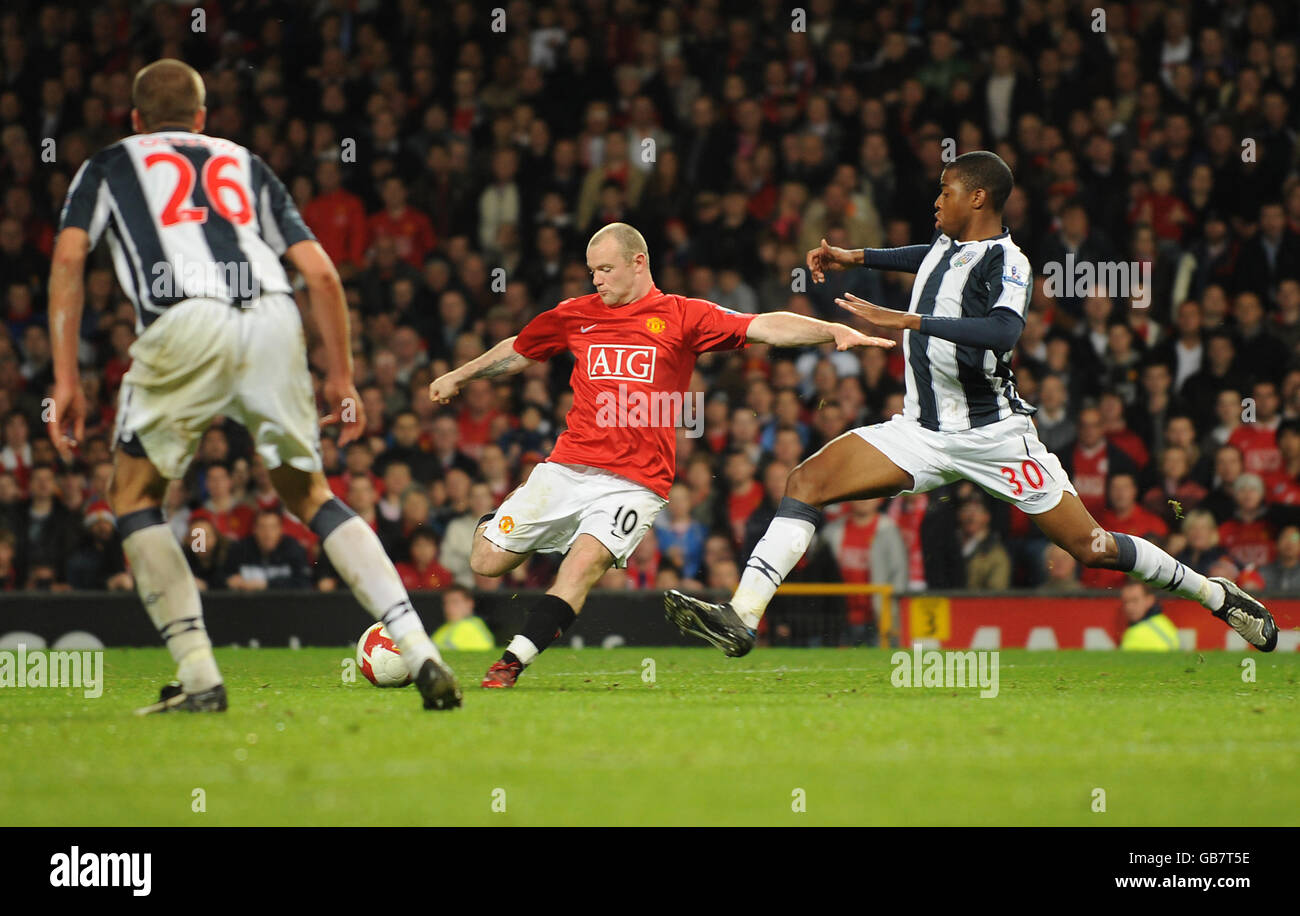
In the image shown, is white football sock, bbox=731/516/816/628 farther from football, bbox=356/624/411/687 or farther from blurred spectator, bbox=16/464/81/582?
blurred spectator, bbox=16/464/81/582

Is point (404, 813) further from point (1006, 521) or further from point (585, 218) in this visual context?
point (585, 218)

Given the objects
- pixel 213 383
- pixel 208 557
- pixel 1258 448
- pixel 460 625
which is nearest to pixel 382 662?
pixel 213 383

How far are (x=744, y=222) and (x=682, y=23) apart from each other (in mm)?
2868

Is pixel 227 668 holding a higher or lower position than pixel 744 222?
lower

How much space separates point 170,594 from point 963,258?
142 inches

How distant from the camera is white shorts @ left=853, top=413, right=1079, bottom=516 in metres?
7.27

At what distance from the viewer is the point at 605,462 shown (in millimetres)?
7480

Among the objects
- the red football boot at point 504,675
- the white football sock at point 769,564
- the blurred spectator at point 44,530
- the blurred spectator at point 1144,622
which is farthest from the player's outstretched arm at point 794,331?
the blurred spectator at point 44,530

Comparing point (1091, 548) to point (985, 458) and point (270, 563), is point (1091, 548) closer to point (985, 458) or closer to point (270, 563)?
point (985, 458)

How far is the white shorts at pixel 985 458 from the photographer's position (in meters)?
7.27

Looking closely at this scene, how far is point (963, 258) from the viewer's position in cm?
729

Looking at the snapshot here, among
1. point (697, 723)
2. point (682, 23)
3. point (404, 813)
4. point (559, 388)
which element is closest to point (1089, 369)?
point (559, 388)

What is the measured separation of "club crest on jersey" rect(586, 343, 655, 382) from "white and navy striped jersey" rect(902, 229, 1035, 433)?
113 cm

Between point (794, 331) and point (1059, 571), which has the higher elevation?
point (794, 331)
